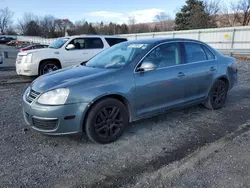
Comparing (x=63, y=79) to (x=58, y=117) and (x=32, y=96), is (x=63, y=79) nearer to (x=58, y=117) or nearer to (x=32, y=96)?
(x=32, y=96)

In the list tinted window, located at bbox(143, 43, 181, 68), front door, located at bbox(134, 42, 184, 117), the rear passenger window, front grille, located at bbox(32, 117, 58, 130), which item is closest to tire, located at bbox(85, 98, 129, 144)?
front door, located at bbox(134, 42, 184, 117)

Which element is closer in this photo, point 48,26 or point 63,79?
point 63,79

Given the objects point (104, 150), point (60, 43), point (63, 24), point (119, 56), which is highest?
point (63, 24)

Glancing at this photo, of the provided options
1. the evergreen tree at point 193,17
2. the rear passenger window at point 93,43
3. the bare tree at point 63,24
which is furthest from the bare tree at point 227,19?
the bare tree at point 63,24

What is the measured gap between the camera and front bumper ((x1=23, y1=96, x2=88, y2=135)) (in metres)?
3.02

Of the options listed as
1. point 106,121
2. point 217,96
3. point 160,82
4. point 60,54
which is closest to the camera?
point 106,121

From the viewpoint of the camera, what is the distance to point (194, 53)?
4.46 metres

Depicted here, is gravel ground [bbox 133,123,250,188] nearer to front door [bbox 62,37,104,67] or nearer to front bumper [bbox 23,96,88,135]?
front bumper [bbox 23,96,88,135]

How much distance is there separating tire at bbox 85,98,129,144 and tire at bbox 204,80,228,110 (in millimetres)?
2290

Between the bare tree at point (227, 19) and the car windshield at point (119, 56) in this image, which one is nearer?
the car windshield at point (119, 56)

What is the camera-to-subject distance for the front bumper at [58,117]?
3.02 meters

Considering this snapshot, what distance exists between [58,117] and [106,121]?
0.72 meters

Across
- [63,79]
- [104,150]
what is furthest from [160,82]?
[63,79]

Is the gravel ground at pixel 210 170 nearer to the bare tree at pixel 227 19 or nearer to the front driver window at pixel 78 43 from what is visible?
the front driver window at pixel 78 43
